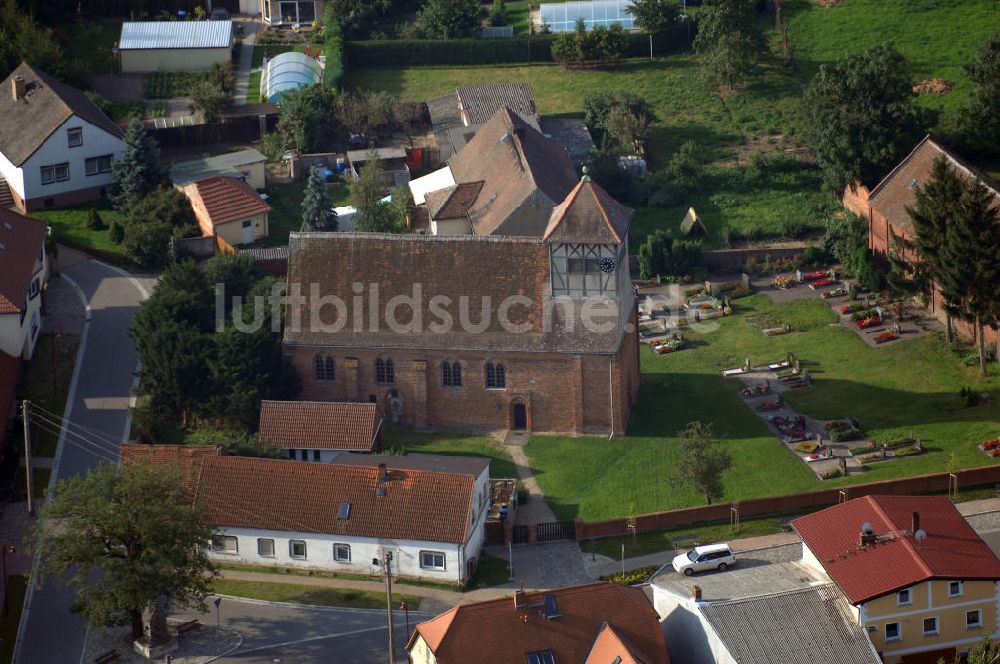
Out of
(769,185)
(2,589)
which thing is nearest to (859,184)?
(769,185)

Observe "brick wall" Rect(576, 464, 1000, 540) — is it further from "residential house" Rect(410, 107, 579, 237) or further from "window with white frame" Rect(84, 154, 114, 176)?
"window with white frame" Rect(84, 154, 114, 176)

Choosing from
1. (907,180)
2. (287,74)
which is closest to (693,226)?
(907,180)

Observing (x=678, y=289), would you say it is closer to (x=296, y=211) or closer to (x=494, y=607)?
(x=296, y=211)

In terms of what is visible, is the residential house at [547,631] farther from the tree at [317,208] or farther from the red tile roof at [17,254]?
the tree at [317,208]

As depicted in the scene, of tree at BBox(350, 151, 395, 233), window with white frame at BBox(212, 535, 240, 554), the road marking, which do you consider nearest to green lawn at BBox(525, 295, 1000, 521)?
the road marking

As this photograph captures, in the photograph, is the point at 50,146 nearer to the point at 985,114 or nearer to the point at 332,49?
the point at 332,49

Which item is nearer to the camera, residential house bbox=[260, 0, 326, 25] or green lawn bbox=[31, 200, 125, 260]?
green lawn bbox=[31, 200, 125, 260]

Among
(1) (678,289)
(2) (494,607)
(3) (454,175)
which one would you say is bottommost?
(2) (494,607)
